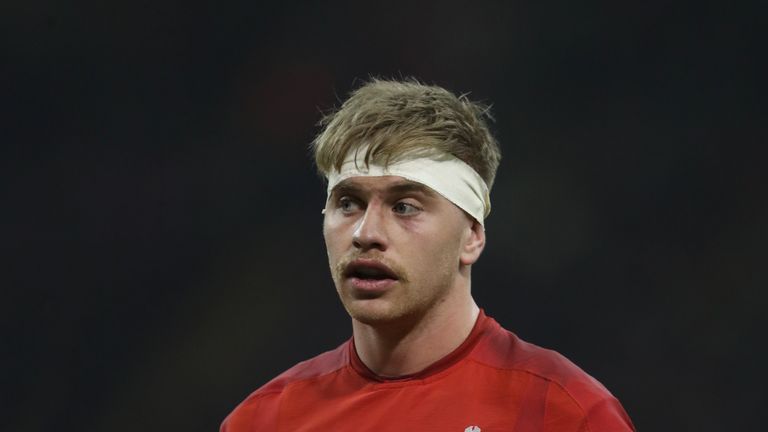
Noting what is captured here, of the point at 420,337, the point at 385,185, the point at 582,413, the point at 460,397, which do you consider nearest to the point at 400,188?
the point at 385,185

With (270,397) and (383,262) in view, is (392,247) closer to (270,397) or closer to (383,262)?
(383,262)

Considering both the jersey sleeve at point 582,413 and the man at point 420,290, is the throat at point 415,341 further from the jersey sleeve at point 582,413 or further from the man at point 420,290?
the jersey sleeve at point 582,413

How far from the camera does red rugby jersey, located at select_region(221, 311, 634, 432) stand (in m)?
2.08

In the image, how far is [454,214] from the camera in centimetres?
222

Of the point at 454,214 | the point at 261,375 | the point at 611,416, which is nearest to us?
the point at 611,416

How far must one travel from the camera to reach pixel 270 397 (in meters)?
2.43

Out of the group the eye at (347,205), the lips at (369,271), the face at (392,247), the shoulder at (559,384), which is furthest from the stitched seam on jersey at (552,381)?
the eye at (347,205)

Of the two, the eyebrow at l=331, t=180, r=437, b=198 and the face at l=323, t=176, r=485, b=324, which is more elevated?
the eyebrow at l=331, t=180, r=437, b=198

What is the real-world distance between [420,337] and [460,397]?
0.48ft

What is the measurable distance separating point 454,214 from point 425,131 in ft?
0.58

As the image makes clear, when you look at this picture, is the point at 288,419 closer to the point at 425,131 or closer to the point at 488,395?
the point at 488,395

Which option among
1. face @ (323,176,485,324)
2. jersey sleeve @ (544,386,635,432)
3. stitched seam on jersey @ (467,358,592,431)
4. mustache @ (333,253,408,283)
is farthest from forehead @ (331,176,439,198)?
jersey sleeve @ (544,386,635,432)

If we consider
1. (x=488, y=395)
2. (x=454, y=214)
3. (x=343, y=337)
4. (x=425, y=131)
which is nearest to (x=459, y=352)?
(x=488, y=395)

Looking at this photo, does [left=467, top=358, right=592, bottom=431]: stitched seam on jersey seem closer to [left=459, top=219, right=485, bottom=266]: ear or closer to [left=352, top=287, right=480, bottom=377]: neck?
[left=352, top=287, right=480, bottom=377]: neck
